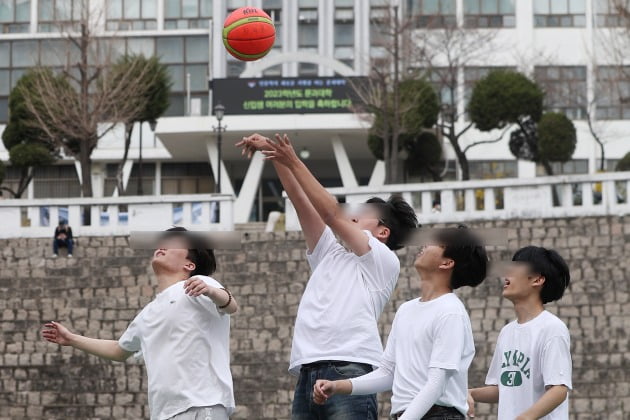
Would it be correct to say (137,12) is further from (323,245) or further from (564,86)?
(323,245)

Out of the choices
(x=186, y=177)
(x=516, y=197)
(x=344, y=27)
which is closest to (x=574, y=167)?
(x=344, y=27)

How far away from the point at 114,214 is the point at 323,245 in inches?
673

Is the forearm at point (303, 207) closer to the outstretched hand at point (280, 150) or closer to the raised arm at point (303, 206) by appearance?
the raised arm at point (303, 206)

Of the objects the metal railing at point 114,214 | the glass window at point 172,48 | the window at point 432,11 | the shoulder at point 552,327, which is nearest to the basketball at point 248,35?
the shoulder at point 552,327

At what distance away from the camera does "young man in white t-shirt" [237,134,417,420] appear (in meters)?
6.20

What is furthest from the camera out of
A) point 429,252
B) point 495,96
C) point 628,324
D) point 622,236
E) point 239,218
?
point 239,218

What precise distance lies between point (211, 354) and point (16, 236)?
1757 cm

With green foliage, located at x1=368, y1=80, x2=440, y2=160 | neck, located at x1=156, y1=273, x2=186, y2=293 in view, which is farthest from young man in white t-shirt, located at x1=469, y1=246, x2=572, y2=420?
green foliage, located at x1=368, y1=80, x2=440, y2=160

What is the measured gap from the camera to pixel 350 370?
6.26 meters

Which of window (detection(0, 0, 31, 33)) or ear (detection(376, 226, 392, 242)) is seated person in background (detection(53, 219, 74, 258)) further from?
window (detection(0, 0, 31, 33))

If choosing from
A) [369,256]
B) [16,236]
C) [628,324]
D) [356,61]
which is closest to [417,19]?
[356,61]

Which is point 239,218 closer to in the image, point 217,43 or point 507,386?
point 217,43

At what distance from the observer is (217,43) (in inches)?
1560

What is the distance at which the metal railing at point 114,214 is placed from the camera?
2306 centimetres
